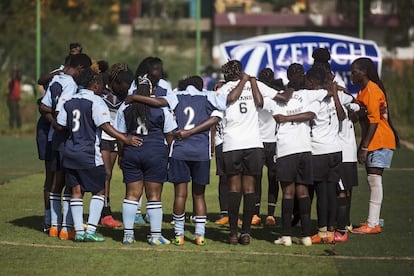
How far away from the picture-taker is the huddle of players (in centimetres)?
1118

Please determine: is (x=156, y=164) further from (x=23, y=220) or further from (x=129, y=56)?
(x=129, y=56)

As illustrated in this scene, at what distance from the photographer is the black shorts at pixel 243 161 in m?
11.4

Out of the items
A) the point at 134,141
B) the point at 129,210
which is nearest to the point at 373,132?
the point at 134,141

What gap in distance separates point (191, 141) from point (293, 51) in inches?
634

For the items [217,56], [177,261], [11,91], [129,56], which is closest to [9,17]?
[129,56]

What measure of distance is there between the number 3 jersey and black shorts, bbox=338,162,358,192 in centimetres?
277

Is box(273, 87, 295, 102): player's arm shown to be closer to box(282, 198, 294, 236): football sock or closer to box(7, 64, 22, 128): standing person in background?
box(282, 198, 294, 236): football sock

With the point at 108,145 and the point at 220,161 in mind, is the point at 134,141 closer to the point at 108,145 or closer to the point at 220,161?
the point at 220,161

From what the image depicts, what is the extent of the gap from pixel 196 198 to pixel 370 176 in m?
2.30

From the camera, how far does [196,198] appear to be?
1152 cm

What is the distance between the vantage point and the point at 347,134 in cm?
1217

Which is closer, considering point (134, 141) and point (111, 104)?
point (134, 141)

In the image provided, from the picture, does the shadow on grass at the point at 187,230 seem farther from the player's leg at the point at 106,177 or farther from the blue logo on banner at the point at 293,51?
the blue logo on banner at the point at 293,51

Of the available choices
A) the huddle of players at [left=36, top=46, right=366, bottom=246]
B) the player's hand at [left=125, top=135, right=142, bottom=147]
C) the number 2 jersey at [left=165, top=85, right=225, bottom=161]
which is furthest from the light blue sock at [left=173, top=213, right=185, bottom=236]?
the player's hand at [left=125, top=135, right=142, bottom=147]
